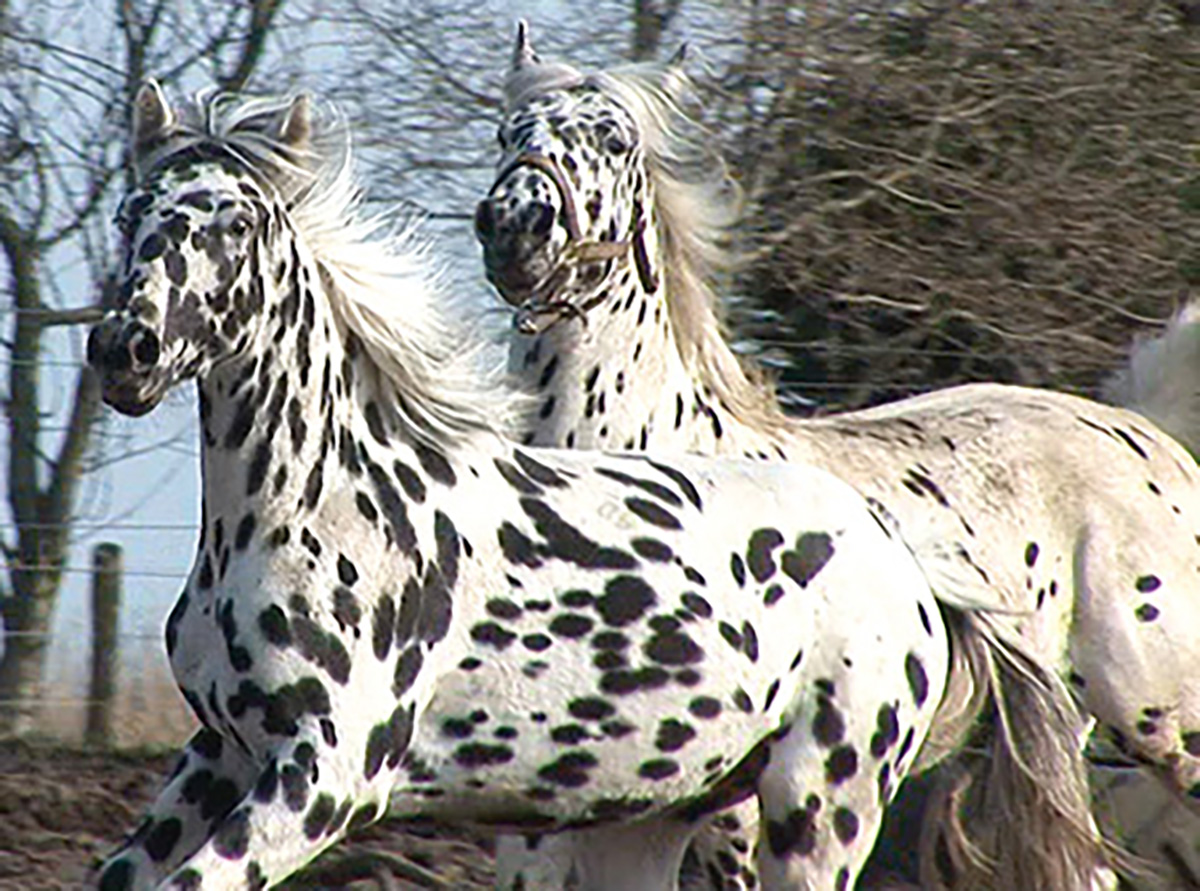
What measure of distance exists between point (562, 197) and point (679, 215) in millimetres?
479

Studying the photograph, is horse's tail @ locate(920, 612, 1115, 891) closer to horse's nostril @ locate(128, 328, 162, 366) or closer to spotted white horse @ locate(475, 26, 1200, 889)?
spotted white horse @ locate(475, 26, 1200, 889)

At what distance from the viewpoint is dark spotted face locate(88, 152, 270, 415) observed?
4.79m

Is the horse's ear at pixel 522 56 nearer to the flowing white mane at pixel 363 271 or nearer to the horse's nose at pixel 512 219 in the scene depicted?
the horse's nose at pixel 512 219

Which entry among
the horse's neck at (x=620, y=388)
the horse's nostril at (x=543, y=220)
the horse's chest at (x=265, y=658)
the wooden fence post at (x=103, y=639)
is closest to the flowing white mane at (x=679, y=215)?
the horse's neck at (x=620, y=388)

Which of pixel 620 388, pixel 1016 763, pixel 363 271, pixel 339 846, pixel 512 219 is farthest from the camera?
A: pixel 339 846

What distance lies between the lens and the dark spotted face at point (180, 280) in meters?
4.79

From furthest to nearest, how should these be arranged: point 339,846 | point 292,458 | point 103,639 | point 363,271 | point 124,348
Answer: point 103,639 → point 339,846 → point 363,271 → point 292,458 → point 124,348

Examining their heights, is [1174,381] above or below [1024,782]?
above

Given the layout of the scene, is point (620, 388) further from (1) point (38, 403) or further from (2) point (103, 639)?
(2) point (103, 639)

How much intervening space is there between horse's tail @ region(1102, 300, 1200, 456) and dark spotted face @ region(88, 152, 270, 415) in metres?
3.76

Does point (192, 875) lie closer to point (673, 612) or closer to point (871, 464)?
point (673, 612)

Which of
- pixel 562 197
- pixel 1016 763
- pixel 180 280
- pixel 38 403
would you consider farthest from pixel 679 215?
pixel 38 403

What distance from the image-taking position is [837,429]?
7094 millimetres

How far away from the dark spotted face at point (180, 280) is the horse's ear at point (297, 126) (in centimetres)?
15
